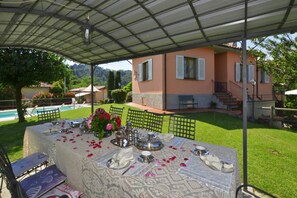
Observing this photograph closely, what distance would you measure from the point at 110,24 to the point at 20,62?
6332 mm

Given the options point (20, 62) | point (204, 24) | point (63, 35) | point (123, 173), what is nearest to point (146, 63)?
point (20, 62)

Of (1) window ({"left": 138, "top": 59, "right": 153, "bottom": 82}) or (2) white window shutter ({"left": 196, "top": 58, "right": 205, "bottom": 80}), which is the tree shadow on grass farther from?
(2) white window shutter ({"left": 196, "top": 58, "right": 205, "bottom": 80})

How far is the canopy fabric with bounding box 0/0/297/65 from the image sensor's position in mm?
2805

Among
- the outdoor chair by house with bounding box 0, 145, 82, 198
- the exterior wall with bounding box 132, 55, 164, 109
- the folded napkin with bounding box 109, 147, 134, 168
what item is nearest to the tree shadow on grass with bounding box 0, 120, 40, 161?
the outdoor chair by house with bounding box 0, 145, 82, 198

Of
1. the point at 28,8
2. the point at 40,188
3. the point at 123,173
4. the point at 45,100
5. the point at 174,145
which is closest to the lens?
the point at 123,173

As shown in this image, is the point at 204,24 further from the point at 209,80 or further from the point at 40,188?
the point at 209,80

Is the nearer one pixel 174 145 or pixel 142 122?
pixel 174 145

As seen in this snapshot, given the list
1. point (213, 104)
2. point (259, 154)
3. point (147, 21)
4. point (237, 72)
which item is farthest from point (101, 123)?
point (237, 72)

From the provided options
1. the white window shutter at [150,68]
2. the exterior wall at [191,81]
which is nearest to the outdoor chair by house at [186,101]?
the exterior wall at [191,81]

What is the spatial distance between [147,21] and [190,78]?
931 centimetres

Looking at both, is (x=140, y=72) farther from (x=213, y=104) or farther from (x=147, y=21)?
(x=147, y=21)

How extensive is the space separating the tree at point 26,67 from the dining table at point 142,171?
652cm

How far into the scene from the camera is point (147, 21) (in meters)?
Result: 3.55

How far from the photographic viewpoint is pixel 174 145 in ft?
8.95
